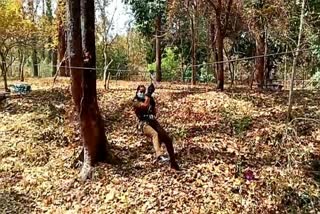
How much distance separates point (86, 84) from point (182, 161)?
2200mm

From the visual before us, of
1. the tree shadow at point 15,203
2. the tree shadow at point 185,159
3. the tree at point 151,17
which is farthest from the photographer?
the tree at point 151,17

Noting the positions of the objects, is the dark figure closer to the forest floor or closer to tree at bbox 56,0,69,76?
the forest floor

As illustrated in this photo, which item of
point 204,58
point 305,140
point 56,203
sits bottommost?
point 56,203

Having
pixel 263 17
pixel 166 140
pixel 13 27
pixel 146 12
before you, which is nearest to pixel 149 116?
pixel 166 140

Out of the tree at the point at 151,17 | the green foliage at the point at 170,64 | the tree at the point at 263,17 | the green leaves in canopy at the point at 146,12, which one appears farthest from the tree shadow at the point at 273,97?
the green foliage at the point at 170,64

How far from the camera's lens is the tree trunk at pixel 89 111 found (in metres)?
8.24

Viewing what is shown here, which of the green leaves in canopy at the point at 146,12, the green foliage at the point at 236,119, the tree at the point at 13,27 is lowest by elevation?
the green foliage at the point at 236,119

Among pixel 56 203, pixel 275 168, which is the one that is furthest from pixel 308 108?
pixel 56 203

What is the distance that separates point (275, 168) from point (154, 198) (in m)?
2.31

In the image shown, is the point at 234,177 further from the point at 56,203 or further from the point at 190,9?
the point at 190,9

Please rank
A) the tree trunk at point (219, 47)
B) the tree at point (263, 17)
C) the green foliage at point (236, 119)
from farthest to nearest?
the tree at point (263, 17), the tree trunk at point (219, 47), the green foliage at point (236, 119)

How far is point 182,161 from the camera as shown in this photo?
8.30m

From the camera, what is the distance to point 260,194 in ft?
24.3

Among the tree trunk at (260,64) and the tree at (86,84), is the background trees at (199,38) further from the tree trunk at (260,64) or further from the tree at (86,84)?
the tree at (86,84)
